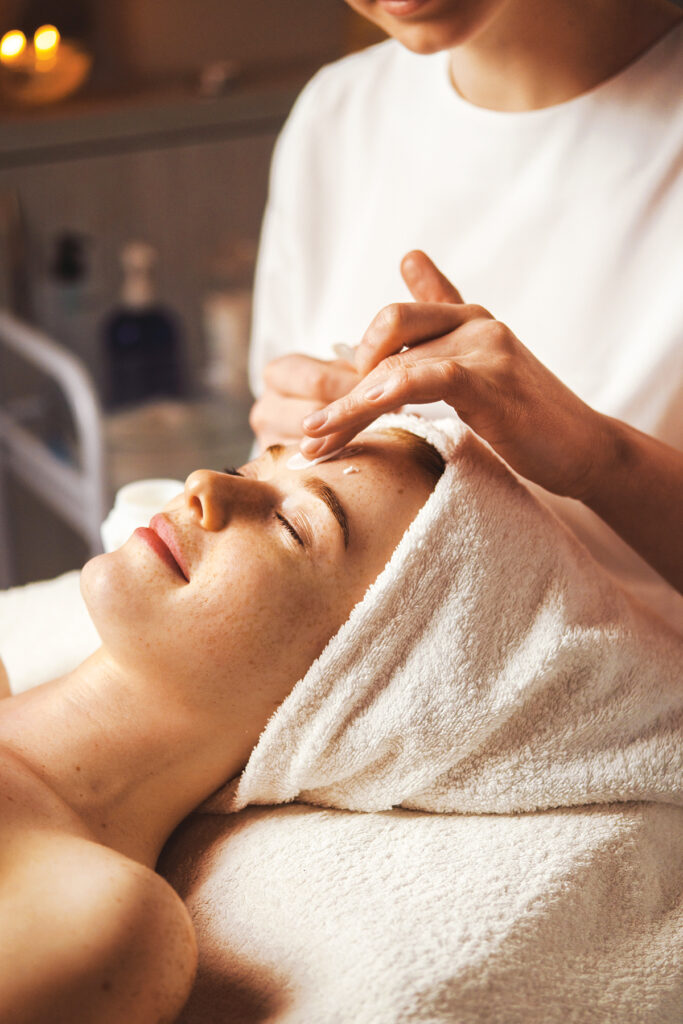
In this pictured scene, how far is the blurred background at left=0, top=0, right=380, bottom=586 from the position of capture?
193 centimetres

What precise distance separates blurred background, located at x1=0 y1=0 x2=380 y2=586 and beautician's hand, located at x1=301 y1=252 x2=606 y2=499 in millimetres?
1128

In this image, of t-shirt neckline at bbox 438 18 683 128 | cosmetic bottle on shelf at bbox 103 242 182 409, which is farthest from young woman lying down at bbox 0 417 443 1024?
cosmetic bottle on shelf at bbox 103 242 182 409

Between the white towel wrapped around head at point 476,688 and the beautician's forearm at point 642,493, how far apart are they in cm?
7

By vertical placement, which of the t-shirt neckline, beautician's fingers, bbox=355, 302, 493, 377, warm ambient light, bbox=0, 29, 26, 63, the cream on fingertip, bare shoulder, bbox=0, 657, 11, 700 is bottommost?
bare shoulder, bbox=0, 657, 11, 700

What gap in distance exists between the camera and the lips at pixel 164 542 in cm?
78

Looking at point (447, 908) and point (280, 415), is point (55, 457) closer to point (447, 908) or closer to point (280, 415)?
point (280, 415)

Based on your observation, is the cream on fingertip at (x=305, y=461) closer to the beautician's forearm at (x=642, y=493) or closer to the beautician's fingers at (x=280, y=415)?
the beautician's fingers at (x=280, y=415)

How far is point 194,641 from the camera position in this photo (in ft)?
2.48

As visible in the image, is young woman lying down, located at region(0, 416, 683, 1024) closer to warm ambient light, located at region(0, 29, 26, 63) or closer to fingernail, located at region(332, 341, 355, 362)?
fingernail, located at region(332, 341, 355, 362)

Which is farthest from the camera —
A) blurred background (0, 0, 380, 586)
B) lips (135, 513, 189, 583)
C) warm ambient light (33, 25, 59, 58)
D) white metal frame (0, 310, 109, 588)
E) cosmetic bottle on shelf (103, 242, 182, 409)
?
cosmetic bottle on shelf (103, 242, 182, 409)

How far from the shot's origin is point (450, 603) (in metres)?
0.77

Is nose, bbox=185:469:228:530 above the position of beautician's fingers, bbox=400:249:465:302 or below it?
below

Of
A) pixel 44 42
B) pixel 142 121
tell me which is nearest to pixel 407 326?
pixel 44 42

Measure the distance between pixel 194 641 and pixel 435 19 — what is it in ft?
1.86
